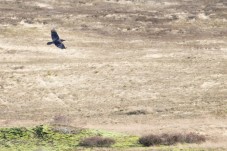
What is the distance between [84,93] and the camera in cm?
3231

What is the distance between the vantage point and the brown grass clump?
2216 cm

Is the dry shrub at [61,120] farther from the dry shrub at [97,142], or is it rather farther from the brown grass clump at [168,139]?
the brown grass clump at [168,139]

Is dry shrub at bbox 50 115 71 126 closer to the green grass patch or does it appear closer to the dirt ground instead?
the dirt ground

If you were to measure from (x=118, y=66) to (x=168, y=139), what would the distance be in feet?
48.8

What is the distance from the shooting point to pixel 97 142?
21.7m

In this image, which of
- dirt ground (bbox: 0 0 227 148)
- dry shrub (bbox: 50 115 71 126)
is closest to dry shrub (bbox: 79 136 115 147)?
dirt ground (bbox: 0 0 227 148)

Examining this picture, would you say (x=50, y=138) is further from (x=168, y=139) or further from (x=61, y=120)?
(x=168, y=139)

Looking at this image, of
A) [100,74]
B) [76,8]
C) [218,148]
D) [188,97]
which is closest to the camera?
[218,148]

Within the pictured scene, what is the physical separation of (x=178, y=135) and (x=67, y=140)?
14.5 ft

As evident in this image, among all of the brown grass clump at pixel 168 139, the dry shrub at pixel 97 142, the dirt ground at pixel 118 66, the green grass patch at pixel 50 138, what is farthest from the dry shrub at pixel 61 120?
the brown grass clump at pixel 168 139

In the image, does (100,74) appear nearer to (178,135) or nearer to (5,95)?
(5,95)

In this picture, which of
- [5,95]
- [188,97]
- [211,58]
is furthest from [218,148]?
[211,58]

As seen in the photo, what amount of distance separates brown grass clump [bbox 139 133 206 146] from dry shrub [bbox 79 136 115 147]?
4.37 ft

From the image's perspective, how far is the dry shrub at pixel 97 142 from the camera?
21.6 meters
